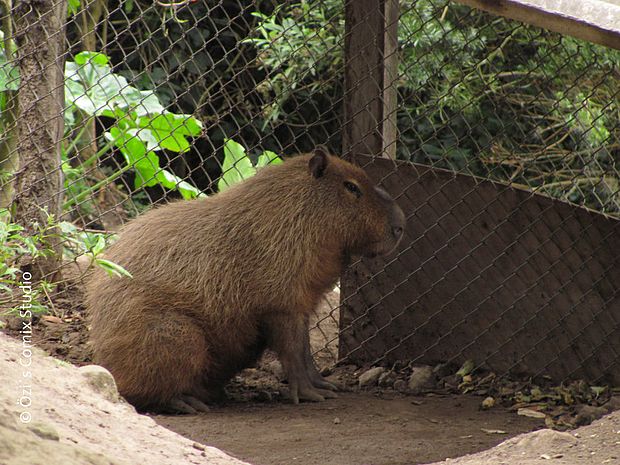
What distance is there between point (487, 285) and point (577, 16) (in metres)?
1.85

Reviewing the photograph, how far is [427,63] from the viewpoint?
664cm

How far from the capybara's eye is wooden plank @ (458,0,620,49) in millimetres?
1291

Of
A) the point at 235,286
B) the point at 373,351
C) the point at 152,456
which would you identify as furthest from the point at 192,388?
the point at 152,456

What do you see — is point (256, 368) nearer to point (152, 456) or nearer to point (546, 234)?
point (546, 234)

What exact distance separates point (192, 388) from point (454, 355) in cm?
154

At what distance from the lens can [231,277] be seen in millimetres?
4492

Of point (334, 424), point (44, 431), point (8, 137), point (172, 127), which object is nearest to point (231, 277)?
point (334, 424)

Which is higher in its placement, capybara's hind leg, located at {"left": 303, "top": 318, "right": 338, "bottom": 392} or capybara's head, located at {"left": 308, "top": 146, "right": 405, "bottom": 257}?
capybara's head, located at {"left": 308, "top": 146, "right": 405, "bottom": 257}

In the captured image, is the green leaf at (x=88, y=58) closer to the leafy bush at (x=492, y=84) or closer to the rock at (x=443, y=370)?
the leafy bush at (x=492, y=84)

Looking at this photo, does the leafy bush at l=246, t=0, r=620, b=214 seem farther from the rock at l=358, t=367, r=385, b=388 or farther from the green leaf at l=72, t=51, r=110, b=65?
the rock at l=358, t=367, r=385, b=388

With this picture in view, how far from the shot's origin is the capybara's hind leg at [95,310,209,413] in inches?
168

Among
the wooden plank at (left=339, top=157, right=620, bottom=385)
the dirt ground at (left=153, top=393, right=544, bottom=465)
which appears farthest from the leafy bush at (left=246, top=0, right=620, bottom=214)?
the dirt ground at (left=153, top=393, right=544, bottom=465)

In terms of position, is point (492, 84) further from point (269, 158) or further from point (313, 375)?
point (313, 375)

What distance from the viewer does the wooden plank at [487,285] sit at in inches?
192
